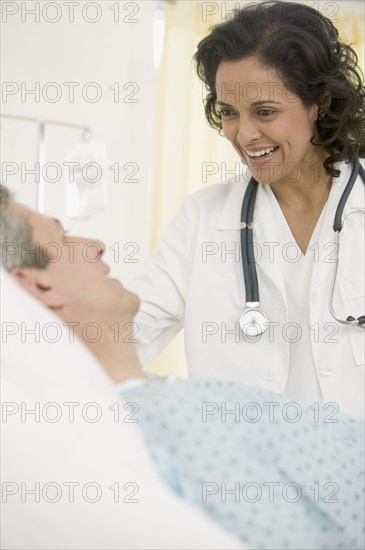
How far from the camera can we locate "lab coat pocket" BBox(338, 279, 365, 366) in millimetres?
1809

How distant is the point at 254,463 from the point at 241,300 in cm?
88

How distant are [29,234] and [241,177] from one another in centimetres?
95

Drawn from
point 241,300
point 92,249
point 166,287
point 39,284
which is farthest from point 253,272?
point 39,284

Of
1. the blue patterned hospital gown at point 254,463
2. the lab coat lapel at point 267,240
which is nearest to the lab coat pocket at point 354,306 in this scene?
the lab coat lapel at point 267,240

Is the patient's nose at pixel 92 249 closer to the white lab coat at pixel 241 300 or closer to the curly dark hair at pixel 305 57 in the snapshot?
the white lab coat at pixel 241 300

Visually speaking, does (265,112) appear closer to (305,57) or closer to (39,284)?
(305,57)

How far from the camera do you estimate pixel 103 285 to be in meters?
1.30

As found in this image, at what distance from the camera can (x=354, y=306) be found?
1.85 metres

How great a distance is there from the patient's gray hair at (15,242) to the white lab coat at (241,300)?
0.65 metres

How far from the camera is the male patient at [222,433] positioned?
103cm

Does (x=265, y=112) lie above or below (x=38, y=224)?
above

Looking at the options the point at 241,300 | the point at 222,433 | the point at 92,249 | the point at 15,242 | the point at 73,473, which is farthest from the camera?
the point at 241,300

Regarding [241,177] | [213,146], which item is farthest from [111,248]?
[241,177]

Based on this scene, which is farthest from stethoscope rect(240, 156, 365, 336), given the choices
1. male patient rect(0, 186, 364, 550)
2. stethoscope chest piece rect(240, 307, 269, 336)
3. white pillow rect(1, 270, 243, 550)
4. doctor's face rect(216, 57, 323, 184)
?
white pillow rect(1, 270, 243, 550)
